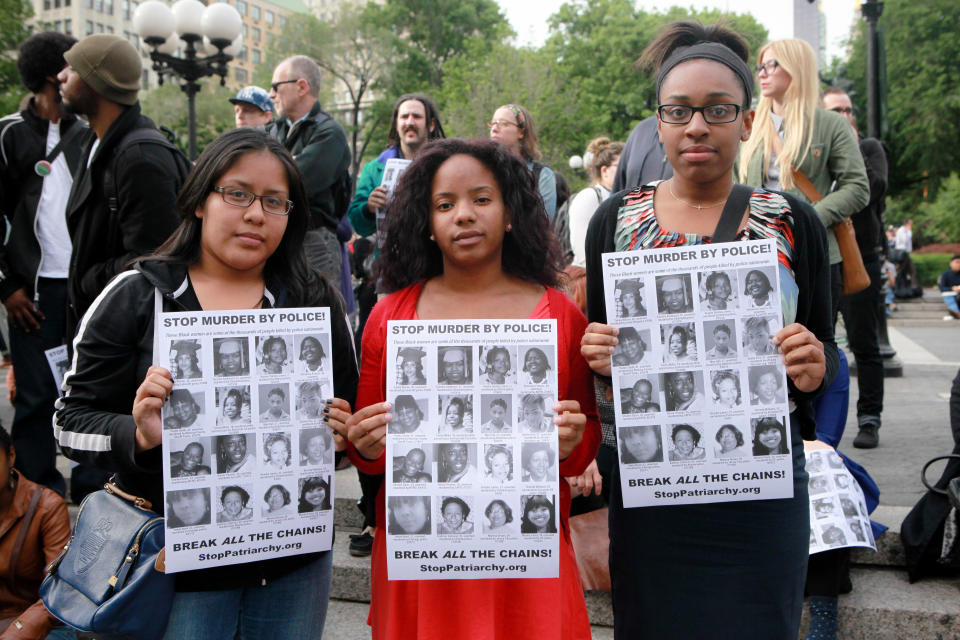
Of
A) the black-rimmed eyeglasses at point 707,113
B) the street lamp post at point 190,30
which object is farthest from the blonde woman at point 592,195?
the street lamp post at point 190,30

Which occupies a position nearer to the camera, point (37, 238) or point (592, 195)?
point (37, 238)

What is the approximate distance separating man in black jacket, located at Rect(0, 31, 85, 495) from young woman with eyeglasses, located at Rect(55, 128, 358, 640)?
2.22m

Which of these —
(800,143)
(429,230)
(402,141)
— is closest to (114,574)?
(429,230)

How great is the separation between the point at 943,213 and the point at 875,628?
28.1 m

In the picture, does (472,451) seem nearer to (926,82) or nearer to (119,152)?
(119,152)

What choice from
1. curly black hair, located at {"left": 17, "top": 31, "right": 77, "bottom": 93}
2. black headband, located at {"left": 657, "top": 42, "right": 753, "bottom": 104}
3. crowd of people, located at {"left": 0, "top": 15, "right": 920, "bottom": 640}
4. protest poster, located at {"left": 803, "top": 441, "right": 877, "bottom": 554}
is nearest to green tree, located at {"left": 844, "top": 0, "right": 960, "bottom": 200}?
protest poster, located at {"left": 803, "top": 441, "right": 877, "bottom": 554}

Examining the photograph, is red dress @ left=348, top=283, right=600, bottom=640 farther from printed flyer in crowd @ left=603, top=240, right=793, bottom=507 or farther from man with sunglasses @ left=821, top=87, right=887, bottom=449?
man with sunglasses @ left=821, top=87, right=887, bottom=449

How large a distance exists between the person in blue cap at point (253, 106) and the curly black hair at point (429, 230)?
329cm

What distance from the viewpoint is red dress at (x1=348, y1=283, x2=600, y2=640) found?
1.97 m

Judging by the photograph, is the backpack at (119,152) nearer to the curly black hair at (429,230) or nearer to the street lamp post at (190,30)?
the curly black hair at (429,230)

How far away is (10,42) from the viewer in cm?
2206

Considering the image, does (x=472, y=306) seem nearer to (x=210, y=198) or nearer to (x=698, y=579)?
(x=210, y=198)

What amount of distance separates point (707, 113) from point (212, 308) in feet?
4.35

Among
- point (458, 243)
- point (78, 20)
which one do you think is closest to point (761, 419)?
point (458, 243)
